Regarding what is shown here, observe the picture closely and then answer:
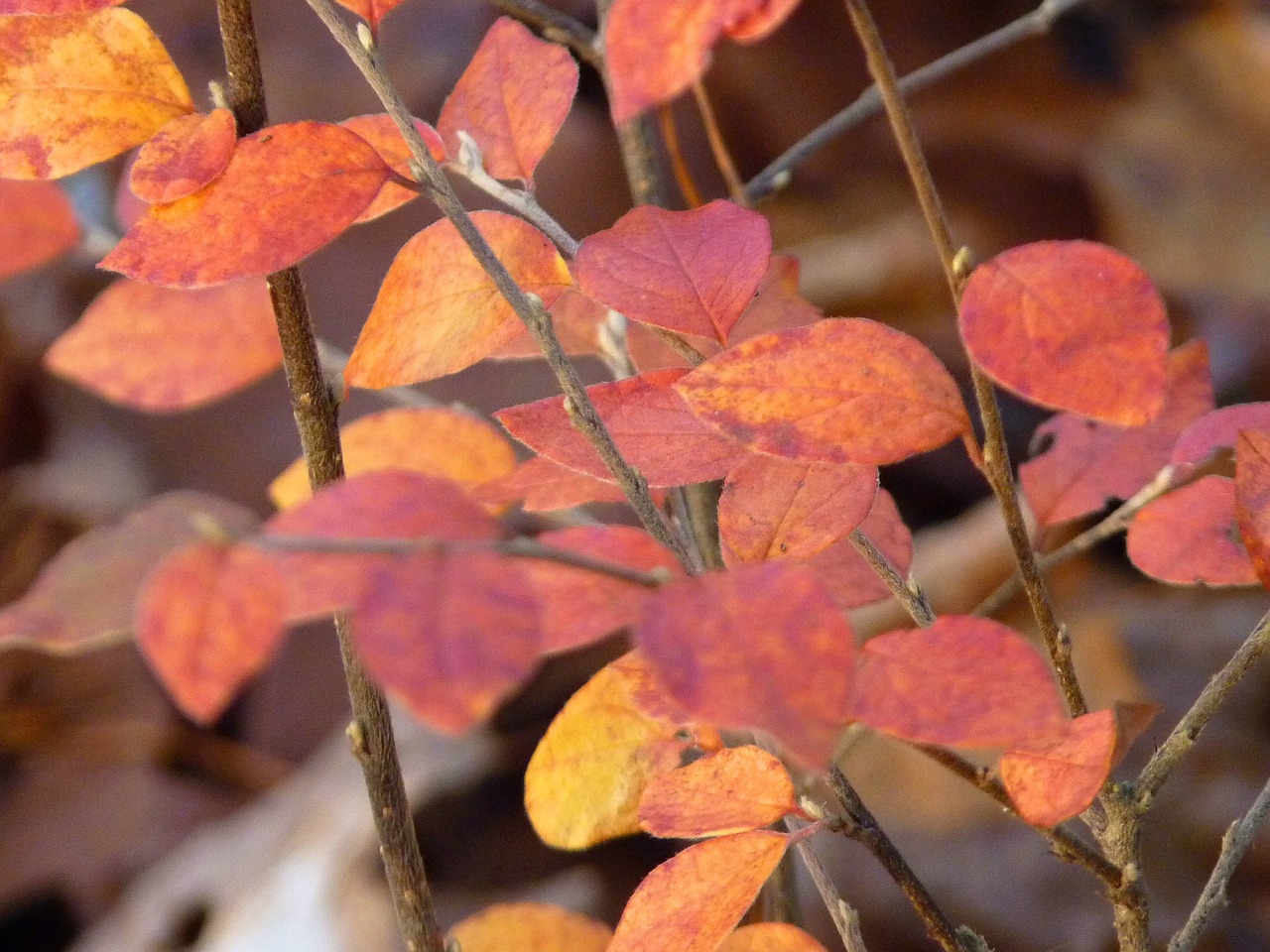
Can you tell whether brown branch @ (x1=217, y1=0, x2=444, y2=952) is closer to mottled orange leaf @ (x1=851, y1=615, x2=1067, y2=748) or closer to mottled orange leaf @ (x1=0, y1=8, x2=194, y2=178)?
mottled orange leaf @ (x1=0, y1=8, x2=194, y2=178)

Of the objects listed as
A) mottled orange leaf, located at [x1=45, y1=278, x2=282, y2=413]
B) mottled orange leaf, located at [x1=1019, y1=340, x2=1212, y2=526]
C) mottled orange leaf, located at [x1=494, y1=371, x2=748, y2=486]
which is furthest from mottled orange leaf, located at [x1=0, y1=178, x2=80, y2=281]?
mottled orange leaf, located at [x1=1019, y1=340, x2=1212, y2=526]

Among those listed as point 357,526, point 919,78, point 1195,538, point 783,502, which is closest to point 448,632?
point 357,526

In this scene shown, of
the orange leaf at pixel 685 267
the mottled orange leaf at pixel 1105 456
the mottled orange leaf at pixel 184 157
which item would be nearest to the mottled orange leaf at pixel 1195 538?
the mottled orange leaf at pixel 1105 456

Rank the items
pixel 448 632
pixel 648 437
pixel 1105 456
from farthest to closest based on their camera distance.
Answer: pixel 1105 456
pixel 648 437
pixel 448 632

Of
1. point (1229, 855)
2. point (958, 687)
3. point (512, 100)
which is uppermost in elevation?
point (512, 100)

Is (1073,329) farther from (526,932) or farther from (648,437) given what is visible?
(526,932)

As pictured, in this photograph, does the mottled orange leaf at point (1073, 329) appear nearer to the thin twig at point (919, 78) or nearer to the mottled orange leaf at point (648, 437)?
the mottled orange leaf at point (648, 437)
